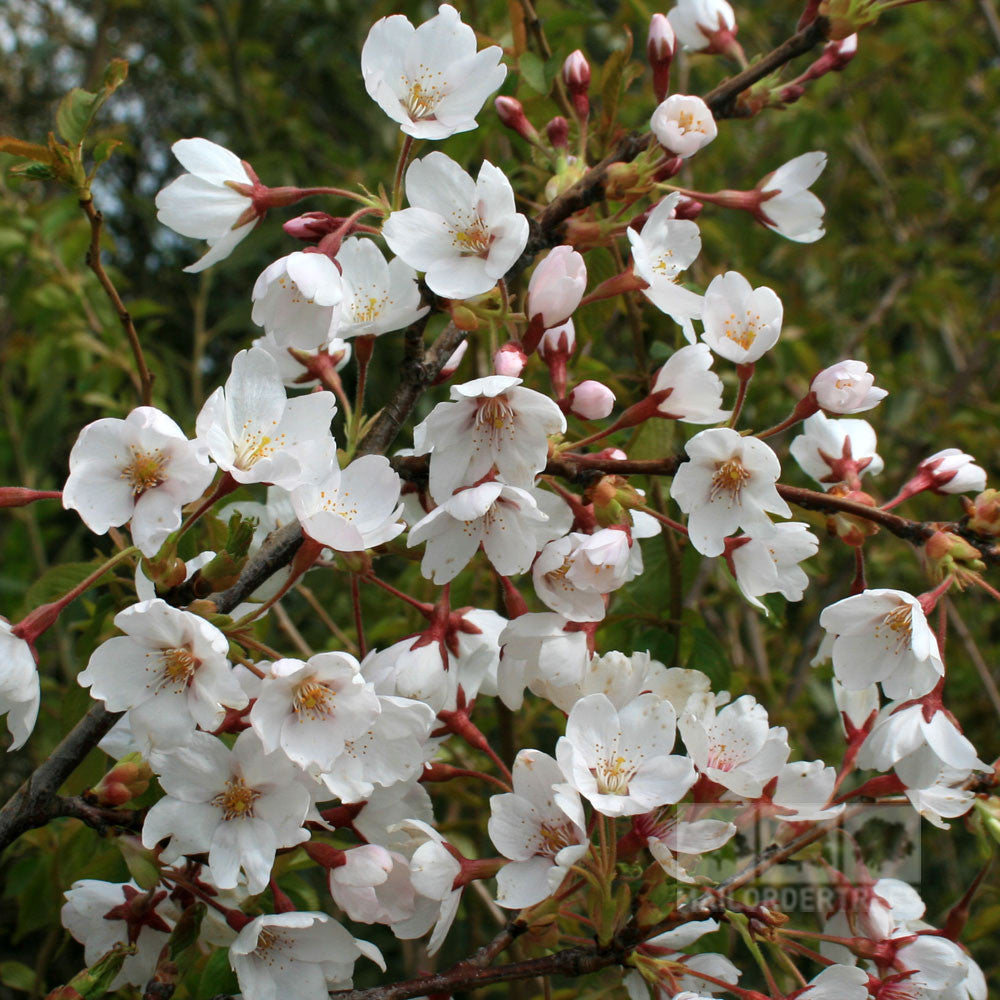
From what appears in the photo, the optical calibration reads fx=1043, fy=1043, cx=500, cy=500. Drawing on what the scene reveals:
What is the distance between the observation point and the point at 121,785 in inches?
43.8

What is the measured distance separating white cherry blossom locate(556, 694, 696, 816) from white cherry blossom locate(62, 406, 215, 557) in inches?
18.1

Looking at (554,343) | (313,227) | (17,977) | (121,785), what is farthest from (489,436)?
(17,977)

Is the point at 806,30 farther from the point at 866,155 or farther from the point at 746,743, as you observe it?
the point at 866,155

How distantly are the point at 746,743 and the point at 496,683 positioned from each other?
1.00 feet

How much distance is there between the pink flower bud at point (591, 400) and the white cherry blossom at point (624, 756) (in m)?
0.32

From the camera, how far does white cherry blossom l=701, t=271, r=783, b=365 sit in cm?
121

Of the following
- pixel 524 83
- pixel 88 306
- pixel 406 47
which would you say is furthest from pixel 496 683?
pixel 88 306

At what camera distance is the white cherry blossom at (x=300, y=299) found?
1.11 m

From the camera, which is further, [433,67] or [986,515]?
[433,67]

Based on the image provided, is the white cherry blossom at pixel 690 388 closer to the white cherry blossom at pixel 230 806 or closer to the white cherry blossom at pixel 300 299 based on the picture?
the white cherry blossom at pixel 300 299

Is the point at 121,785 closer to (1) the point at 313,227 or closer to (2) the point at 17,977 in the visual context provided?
(1) the point at 313,227

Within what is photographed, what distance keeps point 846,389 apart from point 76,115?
961 mm

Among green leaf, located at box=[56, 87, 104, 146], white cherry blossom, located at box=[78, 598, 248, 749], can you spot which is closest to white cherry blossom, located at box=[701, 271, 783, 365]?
white cherry blossom, located at box=[78, 598, 248, 749]

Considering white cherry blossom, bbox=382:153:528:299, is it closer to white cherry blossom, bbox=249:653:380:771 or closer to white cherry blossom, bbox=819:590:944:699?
white cherry blossom, bbox=249:653:380:771
